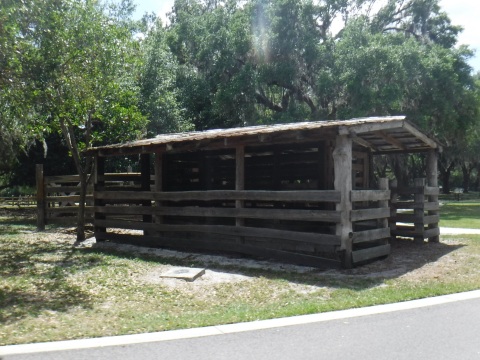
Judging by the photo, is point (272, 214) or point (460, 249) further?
point (460, 249)

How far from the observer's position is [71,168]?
2375cm

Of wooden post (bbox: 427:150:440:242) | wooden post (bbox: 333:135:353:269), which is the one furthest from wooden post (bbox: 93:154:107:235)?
wooden post (bbox: 427:150:440:242)

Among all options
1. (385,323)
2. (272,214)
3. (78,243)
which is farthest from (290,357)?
(78,243)

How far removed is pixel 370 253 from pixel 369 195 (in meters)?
1.17

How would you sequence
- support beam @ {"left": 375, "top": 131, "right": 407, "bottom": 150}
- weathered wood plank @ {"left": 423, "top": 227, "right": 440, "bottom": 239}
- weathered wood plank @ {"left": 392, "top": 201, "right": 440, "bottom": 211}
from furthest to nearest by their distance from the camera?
weathered wood plank @ {"left": 423, "top": 227, "right": 440, "bottom": 239}
weathered wood plank @ {"left": 392, "top": 201, "right": 440, "bottom": 211}
support beam @ {"left": 375, "top": 131, "right": 407, "bottom": 150}

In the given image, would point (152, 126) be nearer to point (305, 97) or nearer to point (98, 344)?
point (305, 97)

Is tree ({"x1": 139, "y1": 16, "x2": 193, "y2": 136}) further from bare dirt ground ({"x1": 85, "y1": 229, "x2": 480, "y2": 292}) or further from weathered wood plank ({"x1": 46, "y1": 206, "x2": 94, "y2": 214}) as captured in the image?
bare dirt ground ({"x1": 85, "y1": 229, "x2": 480, "y2": 292})

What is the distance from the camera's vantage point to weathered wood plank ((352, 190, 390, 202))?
32.5 ft

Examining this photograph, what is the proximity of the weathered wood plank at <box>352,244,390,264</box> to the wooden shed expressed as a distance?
0.02 m

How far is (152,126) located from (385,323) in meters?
17.1

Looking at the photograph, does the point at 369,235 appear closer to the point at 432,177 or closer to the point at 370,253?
the point at 370,253

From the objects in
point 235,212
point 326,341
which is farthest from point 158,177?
point 326,341

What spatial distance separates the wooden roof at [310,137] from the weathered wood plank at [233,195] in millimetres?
1084

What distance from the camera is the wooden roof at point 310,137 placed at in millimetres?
9828
